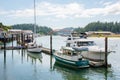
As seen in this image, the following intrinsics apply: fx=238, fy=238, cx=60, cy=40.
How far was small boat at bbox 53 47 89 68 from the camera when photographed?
116ft

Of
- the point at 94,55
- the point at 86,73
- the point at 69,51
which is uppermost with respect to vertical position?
the point at 69,51

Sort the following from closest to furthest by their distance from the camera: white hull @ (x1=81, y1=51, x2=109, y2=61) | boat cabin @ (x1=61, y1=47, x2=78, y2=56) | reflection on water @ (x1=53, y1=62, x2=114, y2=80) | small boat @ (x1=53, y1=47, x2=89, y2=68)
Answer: reflection on water @ (x1=53, y1=62, x2=114, y2=80) < small boat @ (x1=53, y1=47, x2=89, y2=68) < boat cabin @ (x1=61, y1=47, x2=78, y2=56) < white hull @ (x1=81, y1=51, x2=109, y2=61)

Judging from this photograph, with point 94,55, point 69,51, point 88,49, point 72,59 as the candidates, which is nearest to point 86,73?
point 72,59

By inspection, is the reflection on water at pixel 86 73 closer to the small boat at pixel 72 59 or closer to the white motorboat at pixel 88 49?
the small boat at pixel 72 59

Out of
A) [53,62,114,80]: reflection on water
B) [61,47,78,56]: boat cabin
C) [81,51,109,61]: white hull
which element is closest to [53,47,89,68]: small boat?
[61,47,78,56]: boat cabin

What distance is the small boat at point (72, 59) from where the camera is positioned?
35500 mm

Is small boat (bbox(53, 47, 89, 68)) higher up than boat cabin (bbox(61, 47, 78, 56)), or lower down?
lower down

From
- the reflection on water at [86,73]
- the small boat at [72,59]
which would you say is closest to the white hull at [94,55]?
the small boat at [72,59]

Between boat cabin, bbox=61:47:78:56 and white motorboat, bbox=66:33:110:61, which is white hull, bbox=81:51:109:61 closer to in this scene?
white motorboat, bbox=66:33:110:61

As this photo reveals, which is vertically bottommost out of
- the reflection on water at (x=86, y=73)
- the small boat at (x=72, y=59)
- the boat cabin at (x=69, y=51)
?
the reflection on water at (x=86, y=73)

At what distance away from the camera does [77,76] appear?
32344 millimetres

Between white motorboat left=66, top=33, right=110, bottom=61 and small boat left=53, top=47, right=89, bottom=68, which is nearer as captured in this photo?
small boat left=53, top=47, right=89, bottom=68

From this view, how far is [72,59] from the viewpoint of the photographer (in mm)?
36188

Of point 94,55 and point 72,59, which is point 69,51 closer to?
point 72,59
